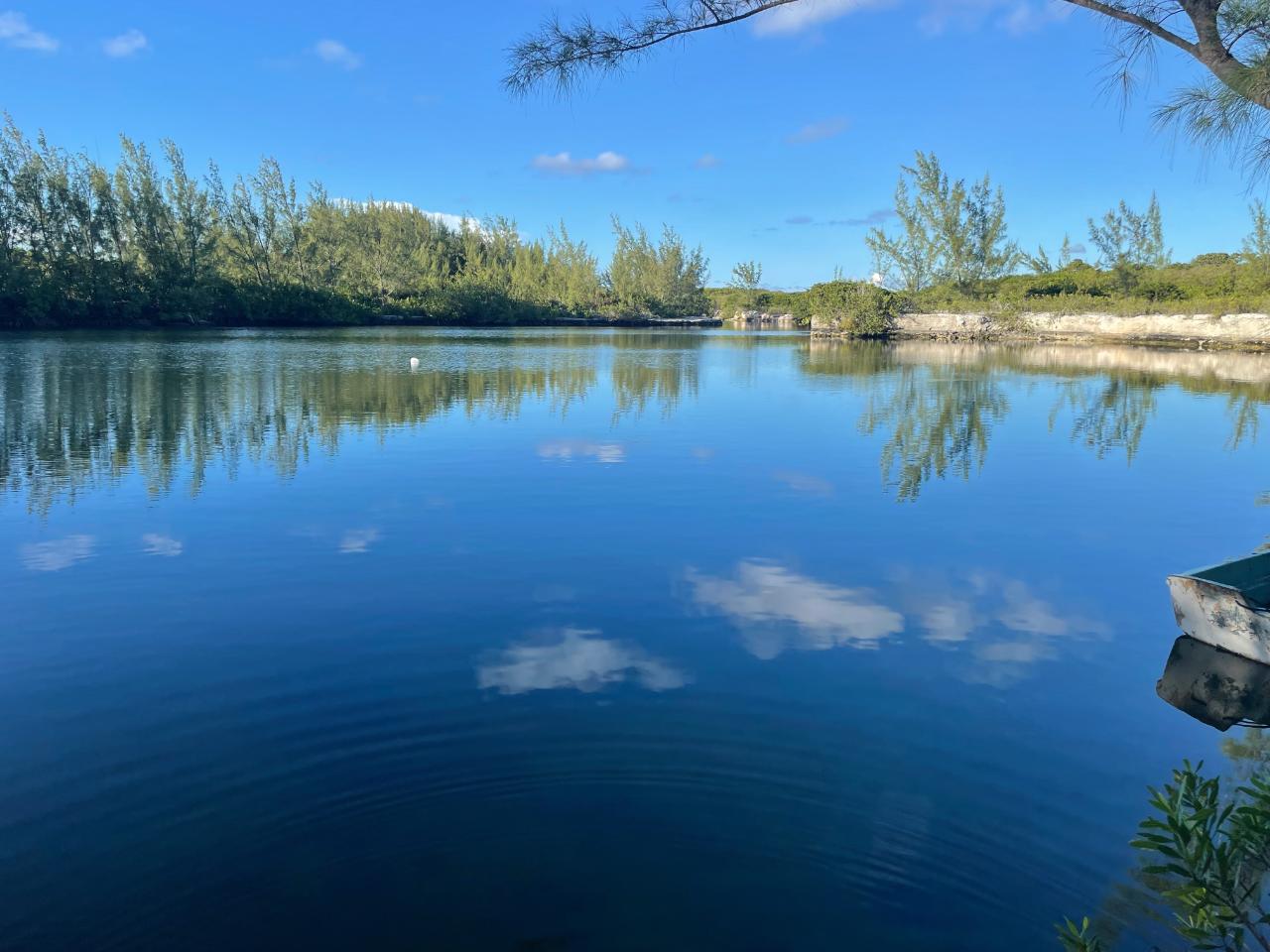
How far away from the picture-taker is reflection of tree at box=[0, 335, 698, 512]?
9789mm

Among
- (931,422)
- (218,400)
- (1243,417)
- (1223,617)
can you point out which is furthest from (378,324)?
(1223,617)

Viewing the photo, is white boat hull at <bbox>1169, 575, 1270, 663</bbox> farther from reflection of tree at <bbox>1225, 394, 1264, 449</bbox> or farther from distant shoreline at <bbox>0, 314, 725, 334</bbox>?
distant shoreline at <bbox>0, 314, 725, 334</bbox>

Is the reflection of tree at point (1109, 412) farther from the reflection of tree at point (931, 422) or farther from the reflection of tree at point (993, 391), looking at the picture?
the reflection of tree at point (931, 422)

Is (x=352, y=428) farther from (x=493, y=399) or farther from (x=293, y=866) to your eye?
(x=293, y=866)

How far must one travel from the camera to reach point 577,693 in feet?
14.1

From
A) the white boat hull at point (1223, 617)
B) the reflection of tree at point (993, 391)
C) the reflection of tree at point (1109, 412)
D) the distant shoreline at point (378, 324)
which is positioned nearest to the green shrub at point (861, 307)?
the reflection of tree at point (993, 391)

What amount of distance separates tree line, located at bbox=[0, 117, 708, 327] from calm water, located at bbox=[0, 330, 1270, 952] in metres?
36.5

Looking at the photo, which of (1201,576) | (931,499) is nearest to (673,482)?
(931,499)

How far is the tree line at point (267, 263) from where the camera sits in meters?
40.4

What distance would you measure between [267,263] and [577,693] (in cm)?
5945

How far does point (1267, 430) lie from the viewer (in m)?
14.1

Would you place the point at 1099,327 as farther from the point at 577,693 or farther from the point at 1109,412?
the point at 577,693

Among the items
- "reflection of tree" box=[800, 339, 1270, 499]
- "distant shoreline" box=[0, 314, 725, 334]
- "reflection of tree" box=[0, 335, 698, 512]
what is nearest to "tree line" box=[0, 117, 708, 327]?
"distant shoreline" box=[0, 314, 725, 334]

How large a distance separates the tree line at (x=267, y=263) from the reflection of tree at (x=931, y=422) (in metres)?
37.4
